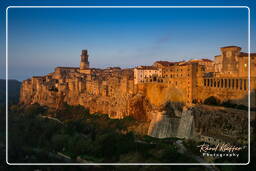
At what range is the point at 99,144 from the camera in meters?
8.42

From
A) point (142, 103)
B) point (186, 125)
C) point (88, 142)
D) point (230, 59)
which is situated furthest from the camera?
point (142, 103)

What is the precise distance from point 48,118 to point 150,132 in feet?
22.6

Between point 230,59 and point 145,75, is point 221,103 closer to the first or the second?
point 230,59

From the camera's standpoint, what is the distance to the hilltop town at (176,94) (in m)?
7.43

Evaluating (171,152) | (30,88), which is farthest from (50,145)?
(30,88)

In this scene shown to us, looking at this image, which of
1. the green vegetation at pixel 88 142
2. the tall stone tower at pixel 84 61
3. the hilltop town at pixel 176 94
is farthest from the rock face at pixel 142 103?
the tall stone tower at pixel 84 61

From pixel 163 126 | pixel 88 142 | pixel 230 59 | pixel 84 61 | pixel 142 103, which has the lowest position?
pixel 88 142

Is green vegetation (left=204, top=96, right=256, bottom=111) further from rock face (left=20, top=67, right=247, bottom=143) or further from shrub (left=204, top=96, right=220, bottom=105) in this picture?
rock face (left=20, top=67, right=247, bottom=143)

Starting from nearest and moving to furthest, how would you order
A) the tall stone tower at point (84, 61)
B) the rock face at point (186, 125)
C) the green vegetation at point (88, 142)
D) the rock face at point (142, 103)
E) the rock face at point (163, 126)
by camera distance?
the green vegetation at point (88, 142) < the rock face at point (142, 103) < the rock face at point (186, 125) < the rock face at point (163, 126) < the tall stone tower at point (84, 61)

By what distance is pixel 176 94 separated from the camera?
951cm

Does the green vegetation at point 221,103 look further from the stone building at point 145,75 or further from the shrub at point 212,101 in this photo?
the stone building at point 145,75

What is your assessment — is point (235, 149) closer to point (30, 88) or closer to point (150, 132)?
point (150, 132)

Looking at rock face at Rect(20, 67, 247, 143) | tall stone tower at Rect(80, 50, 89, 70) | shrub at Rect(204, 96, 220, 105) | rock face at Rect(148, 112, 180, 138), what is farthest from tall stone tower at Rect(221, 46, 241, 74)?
tall stone tower at Rect(80, 50, 89, 70)

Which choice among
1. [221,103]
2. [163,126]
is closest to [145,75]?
[163,126]
